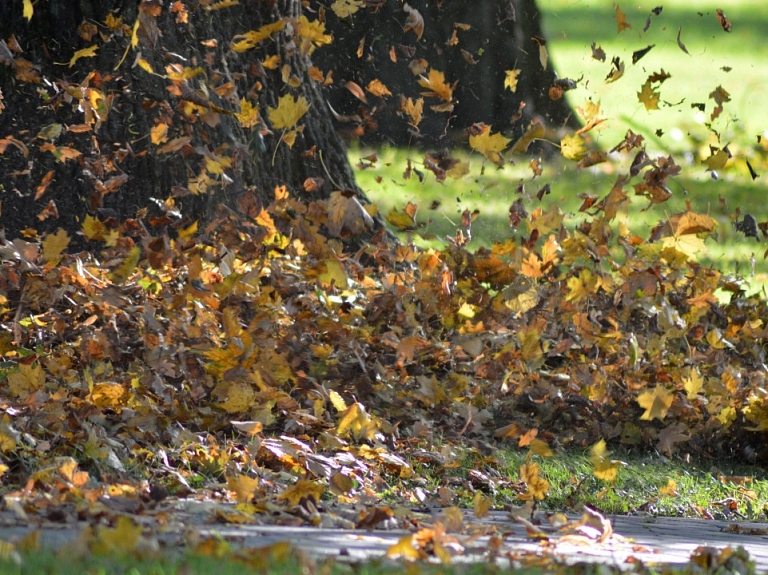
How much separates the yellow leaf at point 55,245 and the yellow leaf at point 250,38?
4.70 ft

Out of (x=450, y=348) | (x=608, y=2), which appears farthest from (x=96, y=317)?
(x=608, y=2)

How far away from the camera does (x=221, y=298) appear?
4309 millimetres

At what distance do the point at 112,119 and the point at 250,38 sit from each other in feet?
2.60

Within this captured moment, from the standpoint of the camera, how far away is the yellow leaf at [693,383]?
14.4 ft

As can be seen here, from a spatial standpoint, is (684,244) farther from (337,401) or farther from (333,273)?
(337,401)

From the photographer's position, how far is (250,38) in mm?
5488

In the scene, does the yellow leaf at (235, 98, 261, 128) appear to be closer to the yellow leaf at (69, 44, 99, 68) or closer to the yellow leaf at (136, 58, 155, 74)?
the yellow leaf at (136, 58, 155, 74)

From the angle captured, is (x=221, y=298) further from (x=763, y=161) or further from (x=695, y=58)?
(x=695, y=58)

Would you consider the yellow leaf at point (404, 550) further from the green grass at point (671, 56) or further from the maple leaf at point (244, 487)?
the green grass at point (671, 56)

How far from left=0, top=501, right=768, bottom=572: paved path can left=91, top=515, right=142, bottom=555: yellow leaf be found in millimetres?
68

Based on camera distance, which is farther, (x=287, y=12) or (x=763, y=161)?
(x=763, y=161)

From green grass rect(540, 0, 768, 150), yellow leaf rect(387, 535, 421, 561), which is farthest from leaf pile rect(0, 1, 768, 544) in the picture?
green grass rect(540, 0, 768, 150)

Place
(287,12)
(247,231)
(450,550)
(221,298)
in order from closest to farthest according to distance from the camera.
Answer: (450,550) → (221,298) → (247,231) → (287,12)

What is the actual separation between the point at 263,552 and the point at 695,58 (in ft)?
50.9
